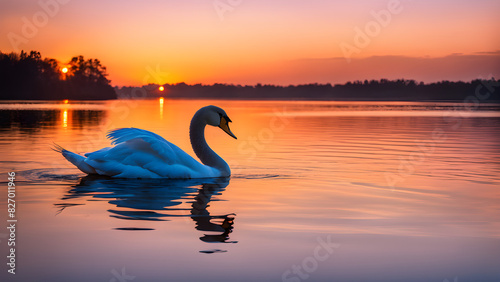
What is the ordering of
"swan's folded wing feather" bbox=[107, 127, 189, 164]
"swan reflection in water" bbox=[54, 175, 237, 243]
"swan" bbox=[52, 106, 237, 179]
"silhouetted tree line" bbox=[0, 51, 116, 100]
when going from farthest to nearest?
"silhouetted tree line" bbox=[0, 51, 116, 100], "swan" bbox=[52, 106, 237, 179], "swan's folded wing feather" bbox=[107, 127, 189, 164], "swan reflection in water" bbox=[54, 175, 237, 243]

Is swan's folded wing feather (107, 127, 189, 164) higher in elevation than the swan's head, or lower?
lower

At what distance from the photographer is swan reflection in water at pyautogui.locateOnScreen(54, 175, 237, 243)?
23.3 feet

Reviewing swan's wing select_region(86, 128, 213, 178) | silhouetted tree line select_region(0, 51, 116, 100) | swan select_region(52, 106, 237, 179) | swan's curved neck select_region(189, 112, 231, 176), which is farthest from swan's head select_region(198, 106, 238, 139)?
silhouetted tree line select_region(0, 51, 116, 100)

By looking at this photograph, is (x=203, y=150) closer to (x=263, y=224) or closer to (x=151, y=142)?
(x=151, y=142)

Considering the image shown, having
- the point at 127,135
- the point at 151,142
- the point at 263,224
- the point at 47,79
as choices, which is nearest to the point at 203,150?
the point at 151,142

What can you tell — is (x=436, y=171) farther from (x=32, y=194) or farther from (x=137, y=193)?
(x=32, y=194)

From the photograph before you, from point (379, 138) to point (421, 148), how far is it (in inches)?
163

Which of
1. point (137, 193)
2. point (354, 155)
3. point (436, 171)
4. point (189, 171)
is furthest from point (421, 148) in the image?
point (137, 193)

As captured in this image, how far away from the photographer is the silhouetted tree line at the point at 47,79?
129125 mm

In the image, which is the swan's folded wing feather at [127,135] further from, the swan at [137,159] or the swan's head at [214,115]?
the swan's head at [214,115]

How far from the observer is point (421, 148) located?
703 inches

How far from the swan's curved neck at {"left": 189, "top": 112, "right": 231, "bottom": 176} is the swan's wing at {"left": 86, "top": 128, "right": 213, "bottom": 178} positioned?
1.02 metres

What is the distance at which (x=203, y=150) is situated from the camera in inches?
451

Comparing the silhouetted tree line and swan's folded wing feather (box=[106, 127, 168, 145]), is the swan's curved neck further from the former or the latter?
the silhouetted tree line
